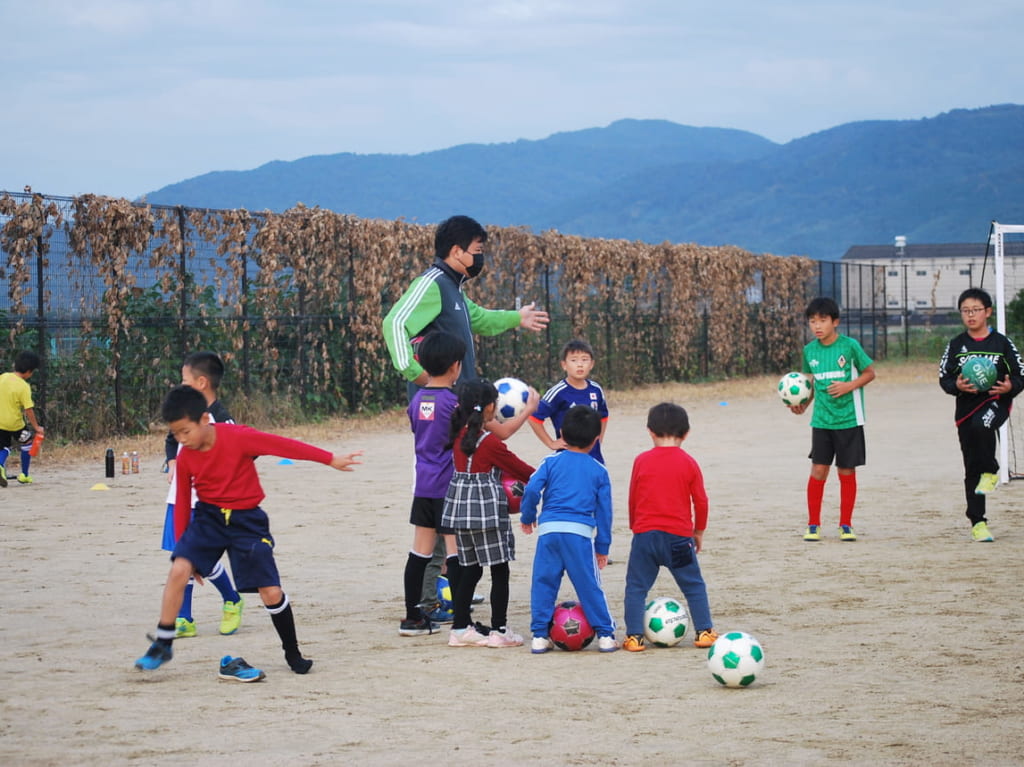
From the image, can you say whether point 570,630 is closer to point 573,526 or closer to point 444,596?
point 573,526

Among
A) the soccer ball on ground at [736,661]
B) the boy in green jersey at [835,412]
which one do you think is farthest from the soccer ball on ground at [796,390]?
the soccer ball on ground at [736,661]

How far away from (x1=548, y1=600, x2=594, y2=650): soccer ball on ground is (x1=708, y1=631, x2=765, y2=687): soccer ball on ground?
3.25 ft

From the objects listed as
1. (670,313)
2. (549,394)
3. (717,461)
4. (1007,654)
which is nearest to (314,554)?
(549,394)

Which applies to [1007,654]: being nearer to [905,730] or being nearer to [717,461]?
[905,730]

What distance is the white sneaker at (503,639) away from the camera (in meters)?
6.42

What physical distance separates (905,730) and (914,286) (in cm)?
12829

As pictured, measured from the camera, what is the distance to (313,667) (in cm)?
594

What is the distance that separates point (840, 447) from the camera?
9.60 meters

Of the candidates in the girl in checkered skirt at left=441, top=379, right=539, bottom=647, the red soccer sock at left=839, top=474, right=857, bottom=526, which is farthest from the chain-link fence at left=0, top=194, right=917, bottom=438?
the girl in checkered skirt at left=441, top=379, right=539, bottom=647

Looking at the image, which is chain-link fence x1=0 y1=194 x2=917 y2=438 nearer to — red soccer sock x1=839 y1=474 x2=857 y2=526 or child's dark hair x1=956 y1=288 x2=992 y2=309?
red soccer sock x1=839 y1=474 x2=857 y2=526

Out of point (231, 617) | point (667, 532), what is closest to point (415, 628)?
point (231, 617)

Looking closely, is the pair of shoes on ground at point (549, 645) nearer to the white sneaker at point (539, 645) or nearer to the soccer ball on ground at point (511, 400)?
the white sneaker at point (539, 645)

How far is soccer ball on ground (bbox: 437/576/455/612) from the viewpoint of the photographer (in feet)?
23.6

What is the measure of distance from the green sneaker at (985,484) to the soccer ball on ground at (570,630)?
4.08m
